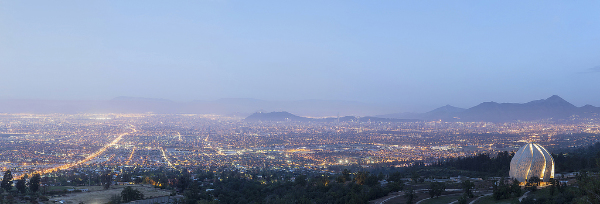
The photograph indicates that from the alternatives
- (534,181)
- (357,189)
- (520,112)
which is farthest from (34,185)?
(520,112)

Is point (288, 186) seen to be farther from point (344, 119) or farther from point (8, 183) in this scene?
point (344, 119)

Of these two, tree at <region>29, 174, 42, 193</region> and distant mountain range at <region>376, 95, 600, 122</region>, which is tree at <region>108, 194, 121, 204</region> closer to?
tree at <region>29, 174, 42, 193</region>

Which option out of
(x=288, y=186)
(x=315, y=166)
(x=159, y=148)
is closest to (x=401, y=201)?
(x=288, y=186)

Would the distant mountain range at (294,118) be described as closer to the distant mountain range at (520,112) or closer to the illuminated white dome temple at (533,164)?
the distant mountain range at (520,112)

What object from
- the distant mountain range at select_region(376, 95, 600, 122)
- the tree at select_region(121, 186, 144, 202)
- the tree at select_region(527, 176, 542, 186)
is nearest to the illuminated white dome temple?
the tree at select_region(527, 176, 542, 186)

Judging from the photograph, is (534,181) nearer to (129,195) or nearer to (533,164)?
(533,164)

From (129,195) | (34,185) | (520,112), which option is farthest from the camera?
(520,112)
